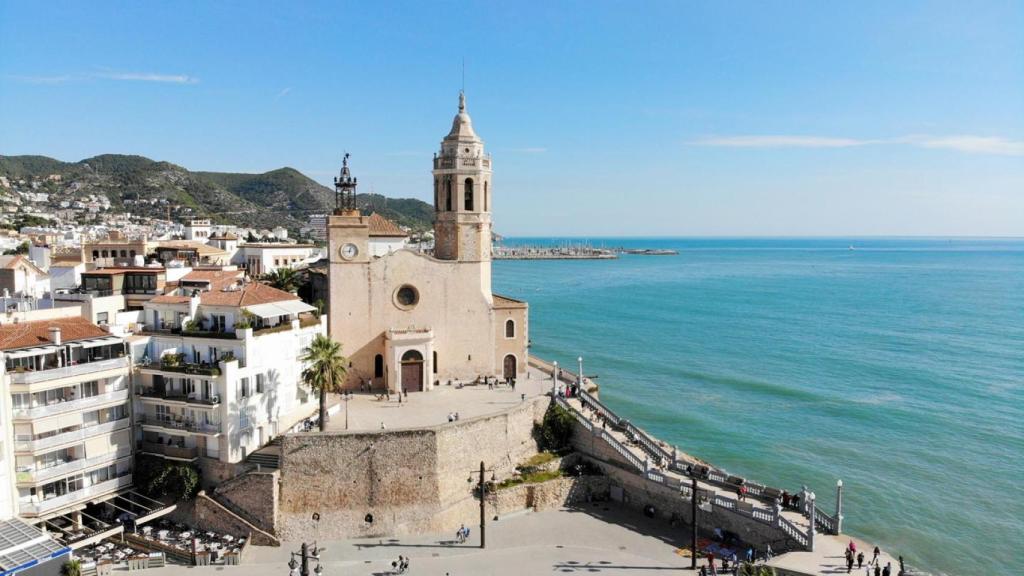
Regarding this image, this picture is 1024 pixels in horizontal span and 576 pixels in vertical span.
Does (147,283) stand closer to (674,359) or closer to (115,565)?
(115,565)

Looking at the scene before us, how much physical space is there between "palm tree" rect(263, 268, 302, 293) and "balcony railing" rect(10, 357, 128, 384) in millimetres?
13758

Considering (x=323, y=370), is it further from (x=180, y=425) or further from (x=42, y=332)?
(x=42, y=332)

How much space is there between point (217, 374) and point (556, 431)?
16.0 meters

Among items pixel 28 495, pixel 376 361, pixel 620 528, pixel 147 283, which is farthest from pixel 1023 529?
pixel 147 283

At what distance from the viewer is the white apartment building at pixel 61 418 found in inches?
970

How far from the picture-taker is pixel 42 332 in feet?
87.2

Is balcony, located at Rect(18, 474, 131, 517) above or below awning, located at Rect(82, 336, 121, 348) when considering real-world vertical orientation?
below

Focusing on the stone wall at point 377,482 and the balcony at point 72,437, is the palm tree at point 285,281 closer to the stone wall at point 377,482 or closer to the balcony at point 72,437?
the balcony at point 72,437

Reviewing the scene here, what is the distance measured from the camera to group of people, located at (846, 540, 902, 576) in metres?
22.5

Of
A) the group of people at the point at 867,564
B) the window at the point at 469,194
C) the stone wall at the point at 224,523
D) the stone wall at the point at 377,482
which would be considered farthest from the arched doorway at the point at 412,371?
the group of people at the point at 867,564

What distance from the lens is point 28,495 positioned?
2492 centimetres

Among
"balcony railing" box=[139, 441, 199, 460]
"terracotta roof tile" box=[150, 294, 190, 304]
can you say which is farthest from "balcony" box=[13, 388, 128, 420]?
"terracotta roof tile" box=[150, 294, 190, 304]

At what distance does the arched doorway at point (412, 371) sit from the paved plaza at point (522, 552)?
29.1 ft

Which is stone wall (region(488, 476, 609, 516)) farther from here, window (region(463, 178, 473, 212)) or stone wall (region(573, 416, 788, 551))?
window (region(463, 178, 473, 212))
